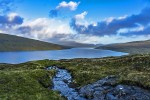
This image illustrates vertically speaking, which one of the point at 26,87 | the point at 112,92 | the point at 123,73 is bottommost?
the point at 112,92

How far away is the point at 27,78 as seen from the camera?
38.0 meters

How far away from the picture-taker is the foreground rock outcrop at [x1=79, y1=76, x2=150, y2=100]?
31197 millimetres

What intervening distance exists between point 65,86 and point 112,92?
340 inches

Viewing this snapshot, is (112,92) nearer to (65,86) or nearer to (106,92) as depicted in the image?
(106,92)

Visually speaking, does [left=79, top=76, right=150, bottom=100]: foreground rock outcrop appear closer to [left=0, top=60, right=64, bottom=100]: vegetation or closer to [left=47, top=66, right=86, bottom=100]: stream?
[left=47, top=66, right=86, bottom=100]: stream

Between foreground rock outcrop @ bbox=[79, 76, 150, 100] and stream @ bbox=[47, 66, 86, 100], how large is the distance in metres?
1.04

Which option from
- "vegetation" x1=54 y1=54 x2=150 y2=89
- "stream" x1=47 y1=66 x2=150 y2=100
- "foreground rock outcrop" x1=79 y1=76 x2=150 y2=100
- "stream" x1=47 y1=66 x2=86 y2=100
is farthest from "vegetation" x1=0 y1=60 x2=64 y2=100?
"vegetation" x1=54 y1=54 x2=150 y2=89

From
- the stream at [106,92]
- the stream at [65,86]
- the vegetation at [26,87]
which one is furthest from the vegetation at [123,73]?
the vegetation at [26,87]

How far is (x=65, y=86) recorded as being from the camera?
39406mm

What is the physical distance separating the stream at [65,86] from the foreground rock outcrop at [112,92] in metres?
1.04

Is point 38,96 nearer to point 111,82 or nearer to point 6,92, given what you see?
point 6,92

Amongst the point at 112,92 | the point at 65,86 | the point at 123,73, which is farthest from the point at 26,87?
the point at 123,73

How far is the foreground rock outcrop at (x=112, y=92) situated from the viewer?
31197 millimetres

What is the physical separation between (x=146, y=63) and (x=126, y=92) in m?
17.7
